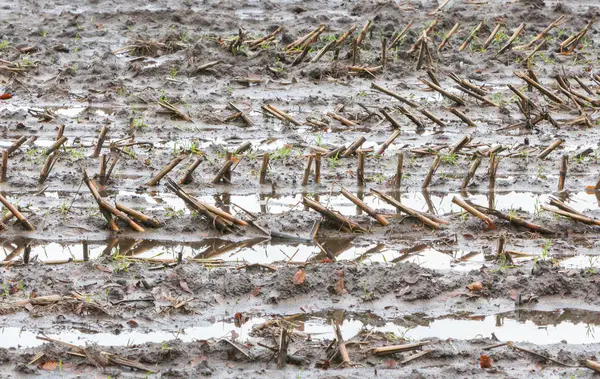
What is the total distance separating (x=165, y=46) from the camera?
13.1 meters

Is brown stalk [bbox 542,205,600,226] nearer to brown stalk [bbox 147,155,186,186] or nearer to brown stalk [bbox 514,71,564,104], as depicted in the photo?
brown stalk [bbox 147,155,186,186]

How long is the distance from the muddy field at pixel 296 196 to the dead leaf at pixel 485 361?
0.05 feet

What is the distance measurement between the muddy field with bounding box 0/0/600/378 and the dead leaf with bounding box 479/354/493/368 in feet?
0.05

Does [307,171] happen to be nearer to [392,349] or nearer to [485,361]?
[392,349]

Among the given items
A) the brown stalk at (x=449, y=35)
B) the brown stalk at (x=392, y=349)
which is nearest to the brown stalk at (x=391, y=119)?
the brown stalk at (x=449, y=35)

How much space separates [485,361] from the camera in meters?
5.45

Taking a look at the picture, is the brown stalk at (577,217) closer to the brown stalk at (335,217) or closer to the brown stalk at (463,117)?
the brown stalk at (335,217)

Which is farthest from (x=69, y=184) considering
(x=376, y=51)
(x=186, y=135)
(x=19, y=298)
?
(x=376, y=51)

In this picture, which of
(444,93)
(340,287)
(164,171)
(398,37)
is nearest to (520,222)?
(340,287)

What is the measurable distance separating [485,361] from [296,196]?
3268mm

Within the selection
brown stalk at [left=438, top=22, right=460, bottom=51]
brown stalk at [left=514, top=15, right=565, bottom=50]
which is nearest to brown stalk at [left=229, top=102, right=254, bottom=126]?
brown stalk at [left=438, top=22, right=460, bottom=51]

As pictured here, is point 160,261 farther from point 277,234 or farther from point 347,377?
point 347,377

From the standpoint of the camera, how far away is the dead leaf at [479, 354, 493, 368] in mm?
5430

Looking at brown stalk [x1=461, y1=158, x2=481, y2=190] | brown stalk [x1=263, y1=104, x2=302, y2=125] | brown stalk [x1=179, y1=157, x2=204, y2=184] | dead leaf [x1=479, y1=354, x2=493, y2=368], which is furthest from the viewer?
brown stalk [x1=263, y1=104, x2=302, y2=125]
